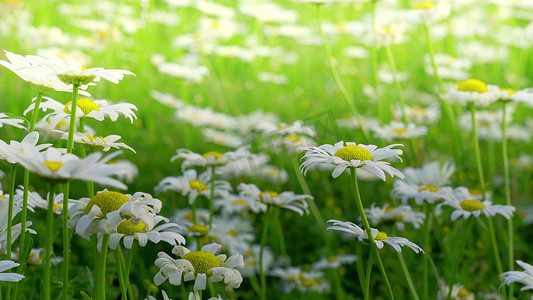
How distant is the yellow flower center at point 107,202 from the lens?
1425 millimetres

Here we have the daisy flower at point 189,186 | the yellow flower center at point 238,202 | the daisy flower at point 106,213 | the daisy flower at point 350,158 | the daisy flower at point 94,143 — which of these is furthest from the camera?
the yellow flower center at point 238,202

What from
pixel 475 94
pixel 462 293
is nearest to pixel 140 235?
pixel 462 293

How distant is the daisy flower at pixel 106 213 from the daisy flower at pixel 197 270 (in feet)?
0.47

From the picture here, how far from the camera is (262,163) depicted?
3.65 meters

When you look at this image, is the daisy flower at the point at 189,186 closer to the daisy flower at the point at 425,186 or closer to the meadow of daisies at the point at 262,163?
the meadow of daisies at the point at 262,163

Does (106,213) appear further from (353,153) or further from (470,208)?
(470,208)

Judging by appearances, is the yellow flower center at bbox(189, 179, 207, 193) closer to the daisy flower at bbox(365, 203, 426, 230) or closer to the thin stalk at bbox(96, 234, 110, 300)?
the daisy flower at bbox(365, 203, 426, 230)

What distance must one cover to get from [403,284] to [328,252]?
17.7 inches

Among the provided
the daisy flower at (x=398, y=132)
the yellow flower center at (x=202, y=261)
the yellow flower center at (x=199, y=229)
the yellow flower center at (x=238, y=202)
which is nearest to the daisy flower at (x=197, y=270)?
the yellow flower center at (x=202, y=261)

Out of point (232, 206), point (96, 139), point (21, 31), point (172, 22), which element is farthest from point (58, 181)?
point (172, 22)

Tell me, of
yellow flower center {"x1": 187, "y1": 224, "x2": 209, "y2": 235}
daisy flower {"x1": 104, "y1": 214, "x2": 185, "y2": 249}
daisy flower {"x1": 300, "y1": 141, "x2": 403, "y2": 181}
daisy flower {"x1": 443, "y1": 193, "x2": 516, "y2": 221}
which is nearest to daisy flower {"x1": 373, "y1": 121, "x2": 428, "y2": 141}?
daisy flower {"x1": 443, "y1": 193, "x2": 516, "y2": 221}

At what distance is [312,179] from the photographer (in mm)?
4254

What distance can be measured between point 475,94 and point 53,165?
6.52 feet

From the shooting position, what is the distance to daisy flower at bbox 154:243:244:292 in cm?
154
